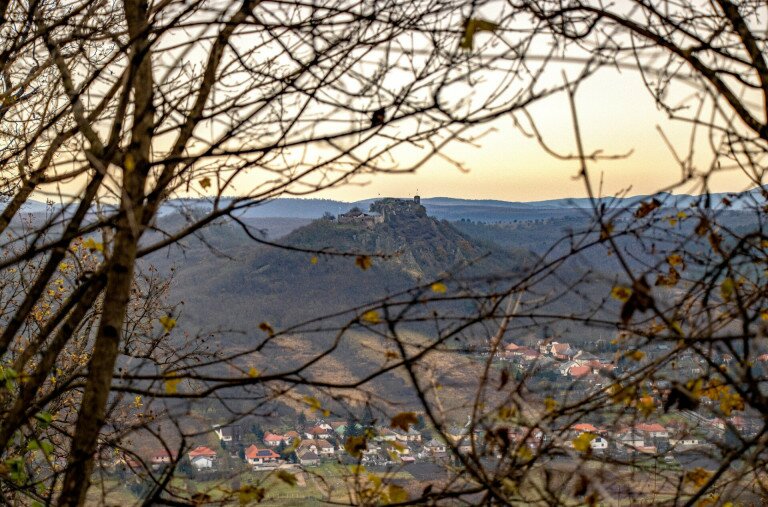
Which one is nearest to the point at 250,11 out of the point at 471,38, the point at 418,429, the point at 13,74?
the point at 471,38

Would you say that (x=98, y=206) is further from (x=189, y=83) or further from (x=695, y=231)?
(x=695, y=231)

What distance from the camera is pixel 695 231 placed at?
10.9 feet

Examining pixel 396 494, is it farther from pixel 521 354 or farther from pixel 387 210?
pixel 387 210

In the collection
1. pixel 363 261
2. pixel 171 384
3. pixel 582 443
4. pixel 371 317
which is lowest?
pixel 582 443

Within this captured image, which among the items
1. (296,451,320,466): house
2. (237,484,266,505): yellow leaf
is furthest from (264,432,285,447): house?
(237,484,266,505): yellow leaf

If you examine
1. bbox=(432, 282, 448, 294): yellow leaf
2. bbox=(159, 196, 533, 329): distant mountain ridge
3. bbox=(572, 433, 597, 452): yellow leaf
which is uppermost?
bbox=(432, 282, 448, 294): yellow leaf

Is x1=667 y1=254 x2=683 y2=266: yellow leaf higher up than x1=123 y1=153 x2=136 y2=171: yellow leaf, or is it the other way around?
x1=123 y1=153 x2=136 y2=171: yellow leaf

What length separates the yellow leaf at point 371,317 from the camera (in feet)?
9.00

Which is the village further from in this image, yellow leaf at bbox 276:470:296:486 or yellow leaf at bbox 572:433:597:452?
yellow leaf at bbox 276:470:296:486

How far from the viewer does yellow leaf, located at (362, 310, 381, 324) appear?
2.74m

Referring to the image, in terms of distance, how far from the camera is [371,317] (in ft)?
9.16

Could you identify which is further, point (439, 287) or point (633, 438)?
point (633, 438)

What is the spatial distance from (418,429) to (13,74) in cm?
353

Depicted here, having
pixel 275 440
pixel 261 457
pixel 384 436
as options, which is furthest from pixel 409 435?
pixel 275 440
